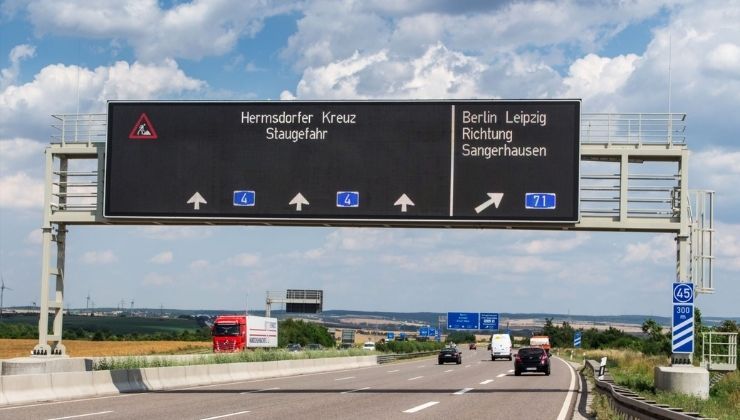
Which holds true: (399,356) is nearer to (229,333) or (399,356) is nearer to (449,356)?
(449,356)

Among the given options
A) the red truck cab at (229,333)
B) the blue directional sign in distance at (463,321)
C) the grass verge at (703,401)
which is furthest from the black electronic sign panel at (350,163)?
the blue directional sign in distance at (463,321)

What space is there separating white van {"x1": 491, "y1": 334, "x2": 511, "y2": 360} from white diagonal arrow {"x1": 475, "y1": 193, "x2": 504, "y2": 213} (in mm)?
58220

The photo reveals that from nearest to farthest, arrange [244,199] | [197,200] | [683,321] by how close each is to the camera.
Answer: [244,199] < [197,200] < [683,321]

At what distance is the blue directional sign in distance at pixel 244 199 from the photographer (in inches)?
1036

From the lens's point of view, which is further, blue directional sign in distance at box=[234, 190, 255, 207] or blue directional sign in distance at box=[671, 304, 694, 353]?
blue directional sign in distance at box=[671, 304, 694, 353]

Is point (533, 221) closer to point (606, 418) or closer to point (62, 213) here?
point (606, 418)

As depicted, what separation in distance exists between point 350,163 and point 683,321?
33.3 feet

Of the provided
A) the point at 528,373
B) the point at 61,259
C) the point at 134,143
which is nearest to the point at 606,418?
the point at 134,143

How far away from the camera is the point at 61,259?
28609 mm

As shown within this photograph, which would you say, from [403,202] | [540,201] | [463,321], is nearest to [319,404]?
[403,202]

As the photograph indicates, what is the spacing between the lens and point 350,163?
26.2m

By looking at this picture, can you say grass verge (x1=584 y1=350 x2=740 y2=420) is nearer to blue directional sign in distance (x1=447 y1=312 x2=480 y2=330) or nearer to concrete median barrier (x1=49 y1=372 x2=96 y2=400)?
concrete median barrier (x1=49 y1=372 x2=96 y2=400)

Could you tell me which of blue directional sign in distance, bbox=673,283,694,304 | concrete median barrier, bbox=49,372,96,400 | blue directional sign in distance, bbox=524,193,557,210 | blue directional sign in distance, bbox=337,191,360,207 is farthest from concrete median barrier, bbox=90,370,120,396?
blue directional sign in distance, bbox=673,283,694,304

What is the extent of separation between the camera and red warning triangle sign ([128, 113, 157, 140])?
89.1 feet
